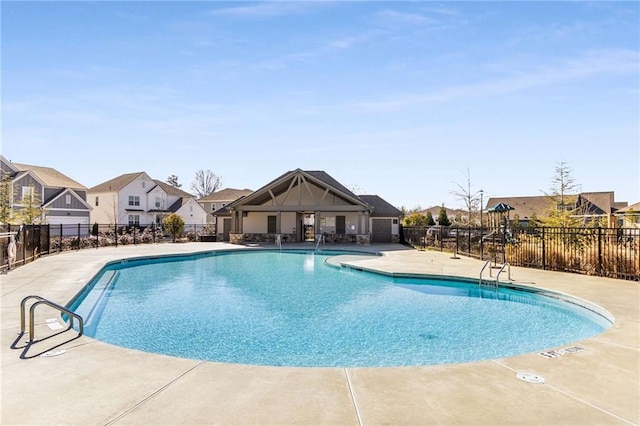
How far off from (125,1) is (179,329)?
8.46 m

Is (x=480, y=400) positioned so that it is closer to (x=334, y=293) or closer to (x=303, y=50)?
(x=334, y=293)

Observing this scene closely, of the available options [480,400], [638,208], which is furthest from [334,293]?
[638,208]

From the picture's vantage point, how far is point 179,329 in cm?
698

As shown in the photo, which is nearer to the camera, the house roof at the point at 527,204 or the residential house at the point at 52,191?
the residential house at the point at 52,191

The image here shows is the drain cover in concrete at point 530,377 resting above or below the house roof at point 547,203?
below

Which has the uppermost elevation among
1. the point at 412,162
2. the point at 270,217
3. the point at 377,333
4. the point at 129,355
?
the point at 412,162

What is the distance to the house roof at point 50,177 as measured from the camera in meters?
32.1

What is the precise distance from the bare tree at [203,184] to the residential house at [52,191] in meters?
27.1

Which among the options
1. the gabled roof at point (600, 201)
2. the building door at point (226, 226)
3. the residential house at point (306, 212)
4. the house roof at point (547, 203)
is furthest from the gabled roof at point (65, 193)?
the gabled roof at point (600, 201)

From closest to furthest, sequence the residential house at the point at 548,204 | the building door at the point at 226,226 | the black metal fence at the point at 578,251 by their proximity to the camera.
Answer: the black metal fence at the point at 578,251 → the building door at the point at 226,226 → the residential house at the point at 548,204

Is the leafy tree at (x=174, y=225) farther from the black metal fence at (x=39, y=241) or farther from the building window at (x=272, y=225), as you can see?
the building window at (x=272, y=225)

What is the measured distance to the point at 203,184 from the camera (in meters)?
63.7

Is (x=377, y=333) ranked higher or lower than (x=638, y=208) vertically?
lower

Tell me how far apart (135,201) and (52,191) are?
7.84 meters
